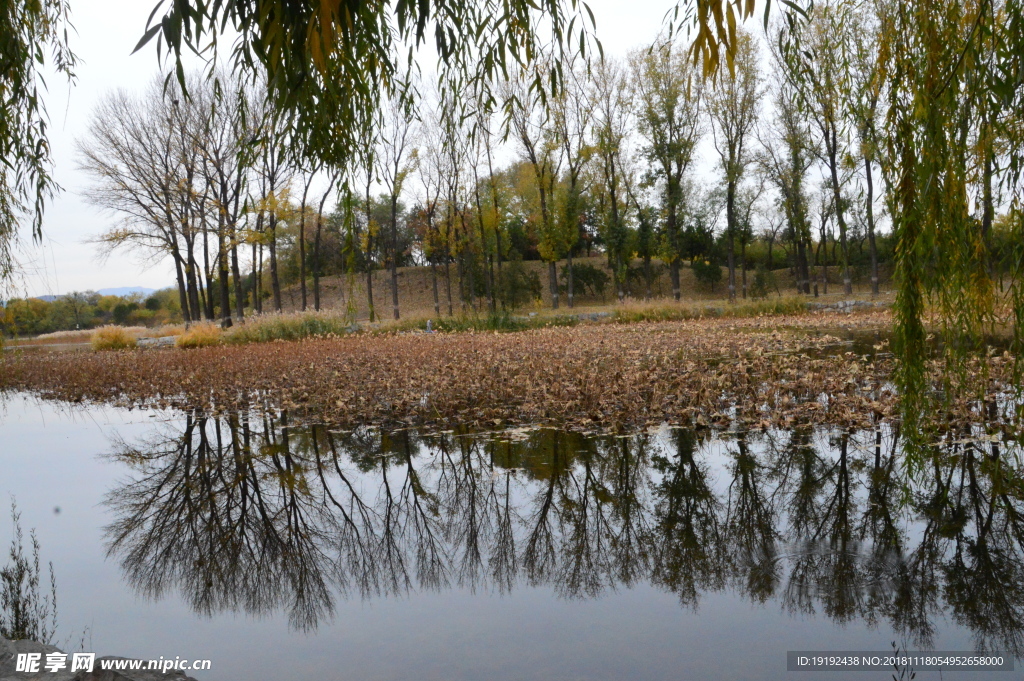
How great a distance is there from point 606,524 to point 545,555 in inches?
20.0

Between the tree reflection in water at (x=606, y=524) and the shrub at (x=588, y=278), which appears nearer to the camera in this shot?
the tree reflection in water at (x=606, y=524)

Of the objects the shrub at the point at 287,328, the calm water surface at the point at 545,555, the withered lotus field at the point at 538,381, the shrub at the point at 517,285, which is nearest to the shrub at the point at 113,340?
the shrub at the point at 287,328

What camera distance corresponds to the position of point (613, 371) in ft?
28.2

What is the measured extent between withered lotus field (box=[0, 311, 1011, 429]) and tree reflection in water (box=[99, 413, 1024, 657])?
720mm

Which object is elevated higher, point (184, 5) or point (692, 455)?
point (184, 5)

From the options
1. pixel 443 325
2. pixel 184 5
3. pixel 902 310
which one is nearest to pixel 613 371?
pixel 902 310

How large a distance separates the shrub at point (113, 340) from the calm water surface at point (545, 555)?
1775cm

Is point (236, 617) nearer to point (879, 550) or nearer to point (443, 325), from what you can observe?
point (879, 550)

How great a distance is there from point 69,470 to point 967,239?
6.83 m

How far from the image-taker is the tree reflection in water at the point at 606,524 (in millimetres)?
2973

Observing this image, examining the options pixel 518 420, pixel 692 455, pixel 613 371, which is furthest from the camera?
pixel 613 371

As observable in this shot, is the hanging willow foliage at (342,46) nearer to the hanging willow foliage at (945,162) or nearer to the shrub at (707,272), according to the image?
the hanging willow foliage at (945,162)

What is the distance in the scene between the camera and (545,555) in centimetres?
348

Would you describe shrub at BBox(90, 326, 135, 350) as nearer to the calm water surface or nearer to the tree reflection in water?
the calm water surface
